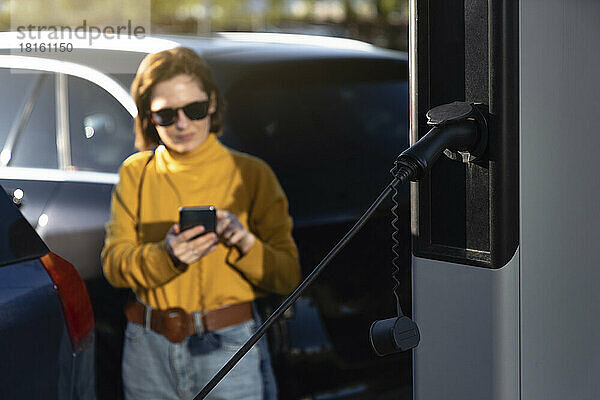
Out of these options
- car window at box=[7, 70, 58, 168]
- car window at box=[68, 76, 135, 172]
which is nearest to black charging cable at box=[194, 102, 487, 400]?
car window at box=[68, 76, 135, 172]

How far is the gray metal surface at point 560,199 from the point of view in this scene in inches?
53.1

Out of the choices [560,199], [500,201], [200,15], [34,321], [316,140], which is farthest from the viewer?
[200,15]

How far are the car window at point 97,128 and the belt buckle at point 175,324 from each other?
450mm

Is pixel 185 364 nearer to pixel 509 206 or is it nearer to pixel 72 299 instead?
pixel 72 299

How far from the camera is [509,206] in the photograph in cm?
132

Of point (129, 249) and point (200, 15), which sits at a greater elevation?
point (200, 15)

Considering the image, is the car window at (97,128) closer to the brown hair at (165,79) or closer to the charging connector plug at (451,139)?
the brown hair at (165,79)

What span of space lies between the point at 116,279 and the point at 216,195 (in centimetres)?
38

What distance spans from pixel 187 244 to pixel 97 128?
0.44 m

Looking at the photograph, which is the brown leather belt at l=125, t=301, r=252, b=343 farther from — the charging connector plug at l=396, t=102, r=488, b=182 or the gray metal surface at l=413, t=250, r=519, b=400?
the charging connector plug at l=396, t=102, r=488, b=182

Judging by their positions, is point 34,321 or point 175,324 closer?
point 34,321

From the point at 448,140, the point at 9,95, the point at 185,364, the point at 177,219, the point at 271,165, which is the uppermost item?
the point at 9,95

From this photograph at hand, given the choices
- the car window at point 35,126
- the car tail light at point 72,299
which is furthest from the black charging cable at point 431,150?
the car window at point 35,126

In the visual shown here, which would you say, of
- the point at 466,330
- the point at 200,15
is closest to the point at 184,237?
the point at 200,15
